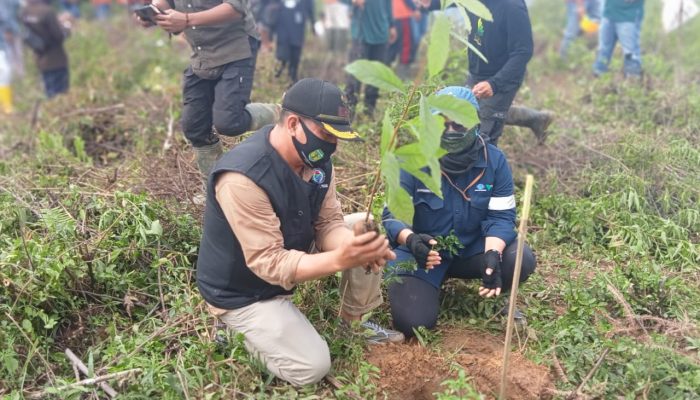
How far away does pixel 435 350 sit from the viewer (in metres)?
3.09

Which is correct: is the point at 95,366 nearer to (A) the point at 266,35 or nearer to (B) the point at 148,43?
(A) the point at 266,35

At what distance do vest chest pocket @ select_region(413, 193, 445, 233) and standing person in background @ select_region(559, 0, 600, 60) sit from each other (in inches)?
236

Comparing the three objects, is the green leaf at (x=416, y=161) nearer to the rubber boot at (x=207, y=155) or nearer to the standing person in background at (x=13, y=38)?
the rubber boot at (x=207, y=155)

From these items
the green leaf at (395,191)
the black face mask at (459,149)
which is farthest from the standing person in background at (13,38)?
the green leaf at (395,191)

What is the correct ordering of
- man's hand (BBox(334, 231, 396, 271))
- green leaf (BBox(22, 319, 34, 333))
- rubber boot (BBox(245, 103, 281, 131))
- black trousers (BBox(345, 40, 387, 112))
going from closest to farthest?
man's hand (BBox(334, 231, 396, 271))
green leaf (BBox(22, 319, 34, 333))
rubber boot (BBox(245, 103, 281, 131))
black trousers (BBox(345, 40, 387, 112))

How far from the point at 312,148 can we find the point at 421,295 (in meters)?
1.04

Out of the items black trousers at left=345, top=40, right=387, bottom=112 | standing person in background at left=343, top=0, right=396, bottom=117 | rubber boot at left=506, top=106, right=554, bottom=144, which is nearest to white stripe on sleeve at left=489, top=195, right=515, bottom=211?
rubber boot at left=506, top=106, right=554, bottom=144

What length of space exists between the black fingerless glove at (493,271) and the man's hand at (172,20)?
2.22 meters

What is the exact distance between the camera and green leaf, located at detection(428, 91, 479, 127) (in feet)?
6.68

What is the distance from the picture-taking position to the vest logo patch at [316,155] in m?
2.64

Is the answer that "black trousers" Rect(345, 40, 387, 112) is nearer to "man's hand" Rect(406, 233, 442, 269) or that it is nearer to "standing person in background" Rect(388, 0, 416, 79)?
"standing person in background" Rect(388, 0, 416, 79)

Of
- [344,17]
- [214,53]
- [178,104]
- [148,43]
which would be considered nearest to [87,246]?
[214,53]

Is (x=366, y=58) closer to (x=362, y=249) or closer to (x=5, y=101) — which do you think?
(x=362, y=249)

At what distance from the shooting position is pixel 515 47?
4219mm
